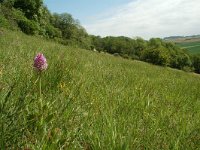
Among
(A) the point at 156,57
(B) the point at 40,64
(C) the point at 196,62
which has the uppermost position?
(B) the point at 40,64

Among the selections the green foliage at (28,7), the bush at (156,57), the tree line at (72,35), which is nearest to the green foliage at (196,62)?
the tree line at (72,35)

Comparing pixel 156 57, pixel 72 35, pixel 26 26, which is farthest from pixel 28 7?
pixel 156 57

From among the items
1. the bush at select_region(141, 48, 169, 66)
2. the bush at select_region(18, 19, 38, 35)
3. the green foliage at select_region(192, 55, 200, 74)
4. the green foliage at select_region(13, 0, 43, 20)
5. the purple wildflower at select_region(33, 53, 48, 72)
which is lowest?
the green foliage at select_region(192, 55, 200, 74)

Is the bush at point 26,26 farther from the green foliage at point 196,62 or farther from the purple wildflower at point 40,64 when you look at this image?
the green foliage at point 196,62

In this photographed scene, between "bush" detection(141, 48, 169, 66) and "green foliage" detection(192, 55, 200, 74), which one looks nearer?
"bush" detection(141, 48, 169, 66)

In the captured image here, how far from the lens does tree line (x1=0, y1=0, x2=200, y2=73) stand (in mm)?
44562

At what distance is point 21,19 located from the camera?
43906mm

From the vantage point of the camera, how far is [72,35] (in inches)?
4365

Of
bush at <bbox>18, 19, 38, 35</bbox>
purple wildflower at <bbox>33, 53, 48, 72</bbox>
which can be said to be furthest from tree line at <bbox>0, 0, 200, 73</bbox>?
purple wildflower at <bbox>33, 53, 48, 72</bbox>

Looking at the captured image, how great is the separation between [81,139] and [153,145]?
0.57m

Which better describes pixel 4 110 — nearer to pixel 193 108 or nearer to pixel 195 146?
pixel 195 146

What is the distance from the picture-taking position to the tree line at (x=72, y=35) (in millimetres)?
44562

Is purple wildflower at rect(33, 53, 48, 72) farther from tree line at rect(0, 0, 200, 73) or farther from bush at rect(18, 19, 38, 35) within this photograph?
bush at rect(18, 19, 38, 35)

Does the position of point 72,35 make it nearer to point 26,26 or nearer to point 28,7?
point 28,7
